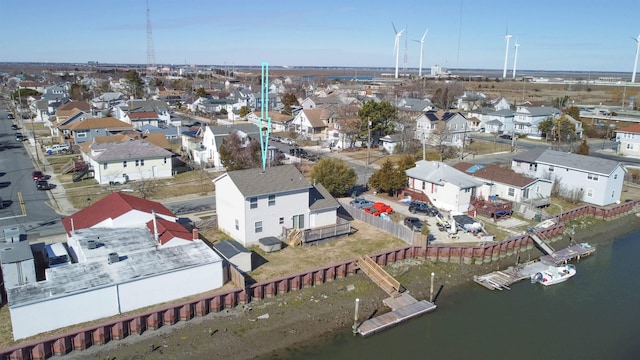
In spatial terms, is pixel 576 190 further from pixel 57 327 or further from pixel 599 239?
pixel 57 327

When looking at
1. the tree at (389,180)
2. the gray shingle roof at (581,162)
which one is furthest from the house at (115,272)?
the gray shingle roof at (581,162)

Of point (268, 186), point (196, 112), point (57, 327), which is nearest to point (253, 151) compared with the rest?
point (268, 186)

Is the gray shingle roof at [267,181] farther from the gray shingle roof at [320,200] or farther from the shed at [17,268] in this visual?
the shed at [17,268]

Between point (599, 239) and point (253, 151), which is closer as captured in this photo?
point (599, 239)

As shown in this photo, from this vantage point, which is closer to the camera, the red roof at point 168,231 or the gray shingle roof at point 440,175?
the red roof at point 168,231

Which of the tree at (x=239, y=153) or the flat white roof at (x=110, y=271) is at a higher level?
the tree at (x=239, y=153)
